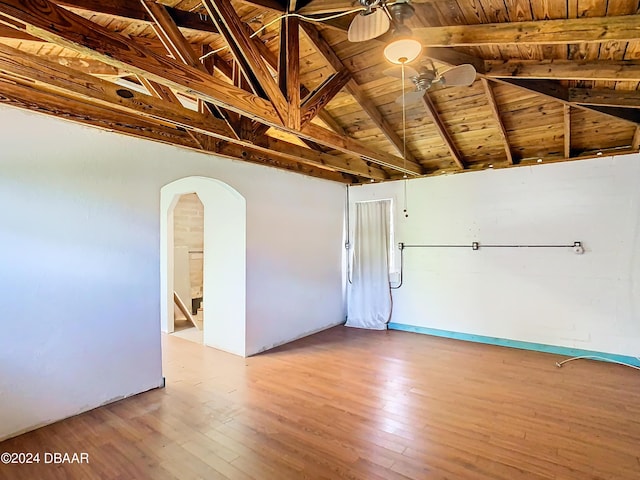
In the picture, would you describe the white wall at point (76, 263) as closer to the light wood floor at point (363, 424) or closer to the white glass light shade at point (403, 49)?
the light wood floor at point (363, 424)

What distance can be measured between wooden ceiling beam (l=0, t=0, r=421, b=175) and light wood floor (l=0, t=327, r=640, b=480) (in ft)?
8.08

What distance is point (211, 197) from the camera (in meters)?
4.86

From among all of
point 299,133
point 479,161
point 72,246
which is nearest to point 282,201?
point 299,133

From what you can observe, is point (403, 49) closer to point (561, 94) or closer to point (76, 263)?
point (561, 94)

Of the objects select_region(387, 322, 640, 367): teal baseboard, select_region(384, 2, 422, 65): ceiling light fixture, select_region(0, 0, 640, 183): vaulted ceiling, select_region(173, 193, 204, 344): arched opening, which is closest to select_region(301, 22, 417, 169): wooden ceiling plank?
select_region(0, 0, 640, 183): vaulted ceiling

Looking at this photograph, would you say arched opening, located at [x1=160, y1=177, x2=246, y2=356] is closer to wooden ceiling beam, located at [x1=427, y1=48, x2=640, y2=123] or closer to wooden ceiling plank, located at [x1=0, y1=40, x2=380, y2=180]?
wooden ceiling plank, located at [x1=0, y1=40, x2=380, y2=180]

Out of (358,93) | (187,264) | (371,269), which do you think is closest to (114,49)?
(358,93)

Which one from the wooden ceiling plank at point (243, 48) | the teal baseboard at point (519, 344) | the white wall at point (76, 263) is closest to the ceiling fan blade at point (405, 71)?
the wooden ceiling plank at point (243, 48)

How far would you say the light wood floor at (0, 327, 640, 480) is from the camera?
228 centimetres

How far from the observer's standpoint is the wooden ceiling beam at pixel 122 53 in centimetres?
156

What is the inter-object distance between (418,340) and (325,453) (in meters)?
3.13

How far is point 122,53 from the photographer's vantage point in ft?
6.00

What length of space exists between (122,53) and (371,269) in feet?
15.9

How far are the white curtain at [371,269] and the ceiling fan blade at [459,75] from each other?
341 cm
